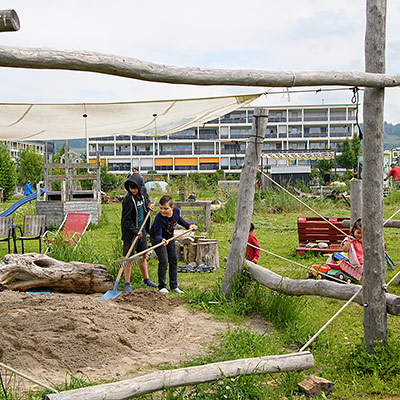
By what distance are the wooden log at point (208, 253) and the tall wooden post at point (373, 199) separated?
438 cm

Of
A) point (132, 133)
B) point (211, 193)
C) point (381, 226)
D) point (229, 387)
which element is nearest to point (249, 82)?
point (381, 226)

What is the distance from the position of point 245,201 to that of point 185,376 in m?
2.98

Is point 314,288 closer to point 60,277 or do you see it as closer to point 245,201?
point 245,201

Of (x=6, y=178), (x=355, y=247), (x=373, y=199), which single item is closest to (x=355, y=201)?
(x=355, y=247)

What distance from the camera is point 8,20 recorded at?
96.9 inches

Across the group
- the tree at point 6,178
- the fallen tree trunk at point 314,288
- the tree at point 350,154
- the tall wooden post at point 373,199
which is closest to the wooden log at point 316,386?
the tall wooden post at point 373,199

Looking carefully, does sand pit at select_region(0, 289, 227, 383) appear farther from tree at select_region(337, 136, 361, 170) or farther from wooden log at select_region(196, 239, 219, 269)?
tree at select_region(337, 136, 361, 170)

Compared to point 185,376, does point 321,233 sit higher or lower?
lower

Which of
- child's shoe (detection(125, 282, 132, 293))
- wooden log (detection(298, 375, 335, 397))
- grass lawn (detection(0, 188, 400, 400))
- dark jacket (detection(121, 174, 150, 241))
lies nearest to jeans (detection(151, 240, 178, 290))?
grass lawn (detection(0, 188, 400, 400))

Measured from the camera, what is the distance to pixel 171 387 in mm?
3084

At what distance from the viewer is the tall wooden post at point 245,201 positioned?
5730 mm

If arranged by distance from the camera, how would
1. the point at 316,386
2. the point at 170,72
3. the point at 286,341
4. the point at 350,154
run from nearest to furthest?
the point at 170,72 < the point at 316,386 < the point at 286,341 < the point at 350,154

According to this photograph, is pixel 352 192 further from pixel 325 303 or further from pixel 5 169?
pixel 5 169

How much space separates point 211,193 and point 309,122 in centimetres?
6049
